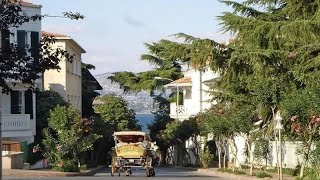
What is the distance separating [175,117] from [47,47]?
195 ft

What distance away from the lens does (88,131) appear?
1730 inches

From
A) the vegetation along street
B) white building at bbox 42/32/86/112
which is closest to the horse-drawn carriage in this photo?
the vegetation along street

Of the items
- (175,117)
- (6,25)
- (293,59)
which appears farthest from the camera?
(175,117)

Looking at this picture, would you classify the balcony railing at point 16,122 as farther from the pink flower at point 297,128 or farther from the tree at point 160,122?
the tree at point 160,122

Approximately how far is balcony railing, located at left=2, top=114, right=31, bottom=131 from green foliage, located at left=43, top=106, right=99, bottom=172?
2999 mm

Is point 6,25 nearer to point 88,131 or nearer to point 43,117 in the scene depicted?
point 88,131

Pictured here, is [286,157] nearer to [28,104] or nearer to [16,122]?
[16,122]

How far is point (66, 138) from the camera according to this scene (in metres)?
41.6

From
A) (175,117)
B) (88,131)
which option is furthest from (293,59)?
(175,117)

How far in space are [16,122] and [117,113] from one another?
90.8 feet

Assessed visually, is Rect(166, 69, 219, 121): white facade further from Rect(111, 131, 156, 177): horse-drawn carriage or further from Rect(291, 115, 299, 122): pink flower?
Rect(291, 115, 299, 122): pink flower

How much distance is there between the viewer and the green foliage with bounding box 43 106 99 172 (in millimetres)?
41250

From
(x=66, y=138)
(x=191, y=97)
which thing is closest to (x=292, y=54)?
(x=66, y=138)

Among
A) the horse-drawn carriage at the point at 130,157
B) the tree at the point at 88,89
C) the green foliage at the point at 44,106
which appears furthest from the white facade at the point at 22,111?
the tree at the point at 88,89
